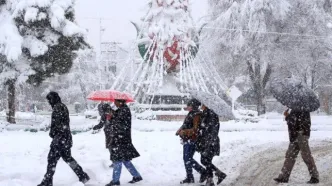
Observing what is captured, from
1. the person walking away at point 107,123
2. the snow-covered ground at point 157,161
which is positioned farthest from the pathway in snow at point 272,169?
the person walking away at point 107,123

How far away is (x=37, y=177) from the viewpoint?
879cm

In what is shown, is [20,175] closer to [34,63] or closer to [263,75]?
[34,63]

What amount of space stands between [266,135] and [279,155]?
5.90 meters

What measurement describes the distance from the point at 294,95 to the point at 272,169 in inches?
94.9

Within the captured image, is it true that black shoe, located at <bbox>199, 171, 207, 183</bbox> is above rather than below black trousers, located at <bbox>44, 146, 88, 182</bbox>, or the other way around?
below

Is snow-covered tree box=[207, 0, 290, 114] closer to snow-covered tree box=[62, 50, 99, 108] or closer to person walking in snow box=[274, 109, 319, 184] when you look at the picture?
person walking in snow box=[274, 109, 319, 184]

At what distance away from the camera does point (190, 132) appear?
8.77 meters

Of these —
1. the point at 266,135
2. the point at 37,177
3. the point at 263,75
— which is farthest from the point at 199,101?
the point at 263,75

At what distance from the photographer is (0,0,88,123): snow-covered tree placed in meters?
20.9

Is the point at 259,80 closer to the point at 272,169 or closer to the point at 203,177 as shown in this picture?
the point at 272,169

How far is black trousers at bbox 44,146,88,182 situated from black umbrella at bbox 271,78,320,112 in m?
3.60

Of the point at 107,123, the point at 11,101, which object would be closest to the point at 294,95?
the point at 107,123

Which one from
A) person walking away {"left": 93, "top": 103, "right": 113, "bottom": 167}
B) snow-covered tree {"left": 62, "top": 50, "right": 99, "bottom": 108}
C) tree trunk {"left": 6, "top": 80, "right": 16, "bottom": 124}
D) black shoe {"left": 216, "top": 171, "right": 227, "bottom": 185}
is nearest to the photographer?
black shoe {"left": 216, "top": 171, "right": 227, "bottom": 185}

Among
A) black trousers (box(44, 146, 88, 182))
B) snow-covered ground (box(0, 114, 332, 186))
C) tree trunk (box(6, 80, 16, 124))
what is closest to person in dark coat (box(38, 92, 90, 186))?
black trousers (box(44, 146, 88, 182))
